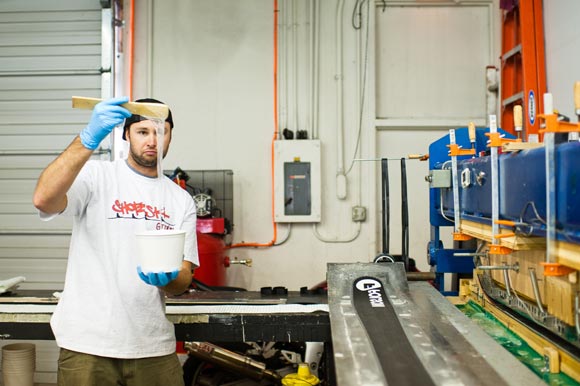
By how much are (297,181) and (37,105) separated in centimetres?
213

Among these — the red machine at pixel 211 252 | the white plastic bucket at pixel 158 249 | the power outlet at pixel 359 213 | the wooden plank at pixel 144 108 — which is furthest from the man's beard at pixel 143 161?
the power outlet at pixel 359 213

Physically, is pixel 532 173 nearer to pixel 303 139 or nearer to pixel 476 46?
pixel 303 139

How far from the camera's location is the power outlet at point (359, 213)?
13.7 feet

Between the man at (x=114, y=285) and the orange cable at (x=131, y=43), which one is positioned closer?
the man at (x=114, y=285)

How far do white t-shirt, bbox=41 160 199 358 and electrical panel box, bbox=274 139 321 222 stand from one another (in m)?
2.22

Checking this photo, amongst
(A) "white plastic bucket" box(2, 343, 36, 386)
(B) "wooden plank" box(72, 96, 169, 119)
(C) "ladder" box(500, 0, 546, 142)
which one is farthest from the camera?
(C) "ladder" box(500, 0, 546, 142)

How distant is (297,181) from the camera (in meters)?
4.14

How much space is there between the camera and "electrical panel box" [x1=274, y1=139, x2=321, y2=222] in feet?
13.5

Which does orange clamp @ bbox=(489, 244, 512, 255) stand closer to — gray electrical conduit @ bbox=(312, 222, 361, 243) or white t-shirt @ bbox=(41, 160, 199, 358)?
white t-shirt @ bbox=(41, 160, 199, 358)

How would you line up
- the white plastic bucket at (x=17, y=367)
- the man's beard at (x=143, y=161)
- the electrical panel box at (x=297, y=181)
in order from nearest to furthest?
the man's beard at (x=143, y=161) → the white plastic bucket at (x=17, y=367) → the electrical panel box at (x=297, y=181)

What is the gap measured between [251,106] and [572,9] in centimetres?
228

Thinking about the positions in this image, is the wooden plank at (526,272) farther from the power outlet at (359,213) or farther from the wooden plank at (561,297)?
the power outlet at (359,213)

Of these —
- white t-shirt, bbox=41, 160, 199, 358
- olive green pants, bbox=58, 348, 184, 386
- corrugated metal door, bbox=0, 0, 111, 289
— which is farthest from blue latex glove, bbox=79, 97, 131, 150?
corrugated metal door, bbox=0, 0, 111, 289

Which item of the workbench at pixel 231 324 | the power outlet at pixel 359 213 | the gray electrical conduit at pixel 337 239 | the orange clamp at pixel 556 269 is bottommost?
the workbench at pixel 231 324
